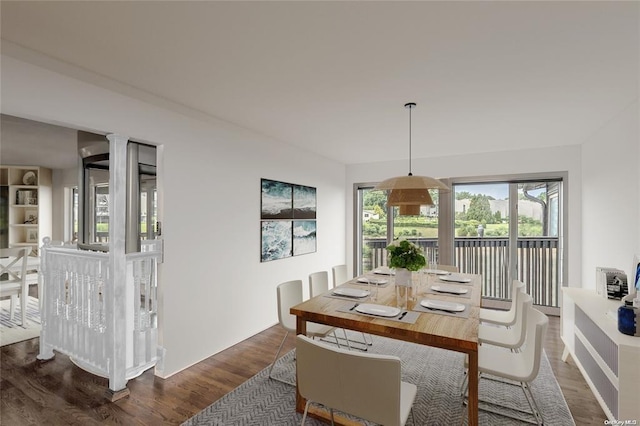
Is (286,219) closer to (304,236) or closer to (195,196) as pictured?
(304,236)

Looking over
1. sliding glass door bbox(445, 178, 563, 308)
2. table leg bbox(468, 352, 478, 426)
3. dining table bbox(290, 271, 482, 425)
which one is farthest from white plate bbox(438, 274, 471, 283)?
sliding glass door bbox(445, 178, 563, 308)

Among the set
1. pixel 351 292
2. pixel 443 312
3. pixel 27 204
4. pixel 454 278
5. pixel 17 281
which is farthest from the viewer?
pixel 27 204

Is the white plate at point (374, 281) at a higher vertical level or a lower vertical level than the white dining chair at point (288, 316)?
higher

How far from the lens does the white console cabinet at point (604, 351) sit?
6.18 feet

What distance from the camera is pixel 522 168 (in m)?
4.59

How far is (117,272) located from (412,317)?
91.6 inches

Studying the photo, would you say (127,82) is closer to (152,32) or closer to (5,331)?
(152,32)

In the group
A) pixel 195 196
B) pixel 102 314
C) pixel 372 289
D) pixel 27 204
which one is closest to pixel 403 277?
pixel 372 289

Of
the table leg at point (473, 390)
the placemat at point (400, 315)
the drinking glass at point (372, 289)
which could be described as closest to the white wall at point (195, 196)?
the drinking glass at point (372, 289)

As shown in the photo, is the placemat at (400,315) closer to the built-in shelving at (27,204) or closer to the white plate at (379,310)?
the white plate at (379,310)

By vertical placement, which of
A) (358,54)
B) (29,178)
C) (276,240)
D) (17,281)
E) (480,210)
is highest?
(358,54)

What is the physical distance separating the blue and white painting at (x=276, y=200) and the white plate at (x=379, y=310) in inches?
80.6

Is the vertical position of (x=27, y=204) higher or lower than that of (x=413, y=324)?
higher

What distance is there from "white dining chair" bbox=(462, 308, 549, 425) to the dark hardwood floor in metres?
0.60
